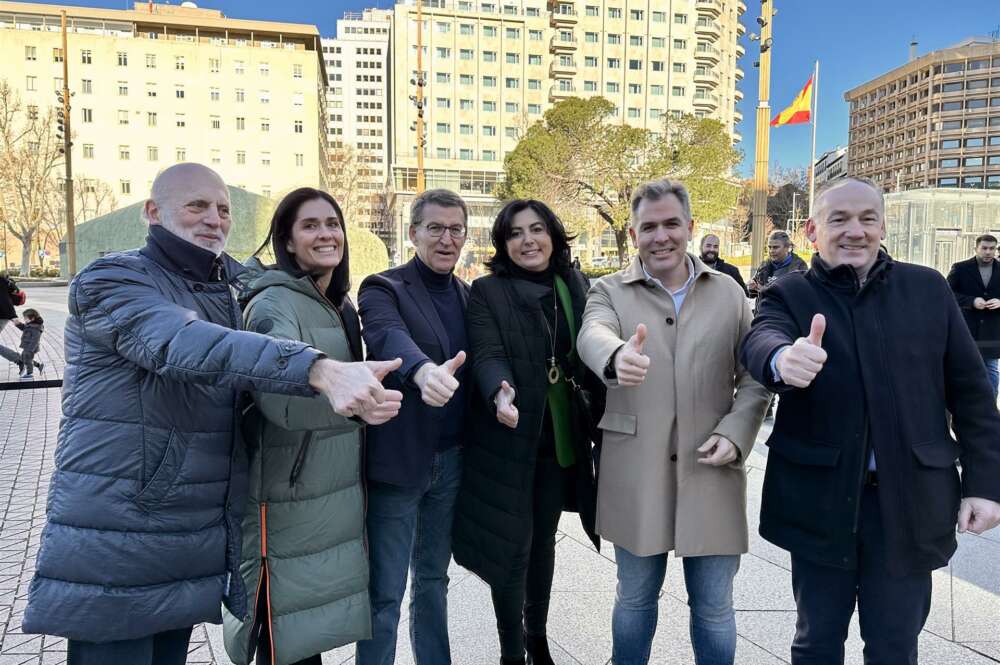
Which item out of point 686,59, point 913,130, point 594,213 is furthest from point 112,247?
point 913,130

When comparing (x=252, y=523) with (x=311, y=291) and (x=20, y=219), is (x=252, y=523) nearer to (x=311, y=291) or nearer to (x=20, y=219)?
(x=311, y=291)

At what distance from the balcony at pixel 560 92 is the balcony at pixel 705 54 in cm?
1423

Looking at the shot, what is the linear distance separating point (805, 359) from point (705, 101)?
7462 cm

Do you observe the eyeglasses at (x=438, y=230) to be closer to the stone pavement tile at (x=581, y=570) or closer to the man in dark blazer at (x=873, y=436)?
the man in dark blazer at (x=873, y=436)

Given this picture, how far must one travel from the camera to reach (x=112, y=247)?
2411 cm

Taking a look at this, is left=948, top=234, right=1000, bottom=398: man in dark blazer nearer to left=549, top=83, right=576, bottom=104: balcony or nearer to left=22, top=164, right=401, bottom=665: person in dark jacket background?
left=22, top=164, right=401, bottom=665: person in dark jacket background

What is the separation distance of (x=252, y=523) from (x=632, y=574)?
140 cm

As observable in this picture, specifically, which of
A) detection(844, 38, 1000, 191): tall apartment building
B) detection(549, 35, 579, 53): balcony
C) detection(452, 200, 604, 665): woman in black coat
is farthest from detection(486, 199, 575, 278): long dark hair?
detection(844, 38, 1000, 191): tall apartment building

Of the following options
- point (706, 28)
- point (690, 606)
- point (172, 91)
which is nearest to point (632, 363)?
point (690, 606)

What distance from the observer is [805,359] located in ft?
5.81

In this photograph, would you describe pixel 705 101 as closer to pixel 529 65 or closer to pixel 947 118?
pixel 529 65

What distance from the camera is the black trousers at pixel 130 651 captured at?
176 centimetres

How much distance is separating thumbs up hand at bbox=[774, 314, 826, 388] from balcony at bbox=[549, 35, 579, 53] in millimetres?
70607

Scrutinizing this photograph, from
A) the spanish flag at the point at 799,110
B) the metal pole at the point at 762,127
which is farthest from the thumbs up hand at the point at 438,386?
the spanish flag at the point at 799,110
